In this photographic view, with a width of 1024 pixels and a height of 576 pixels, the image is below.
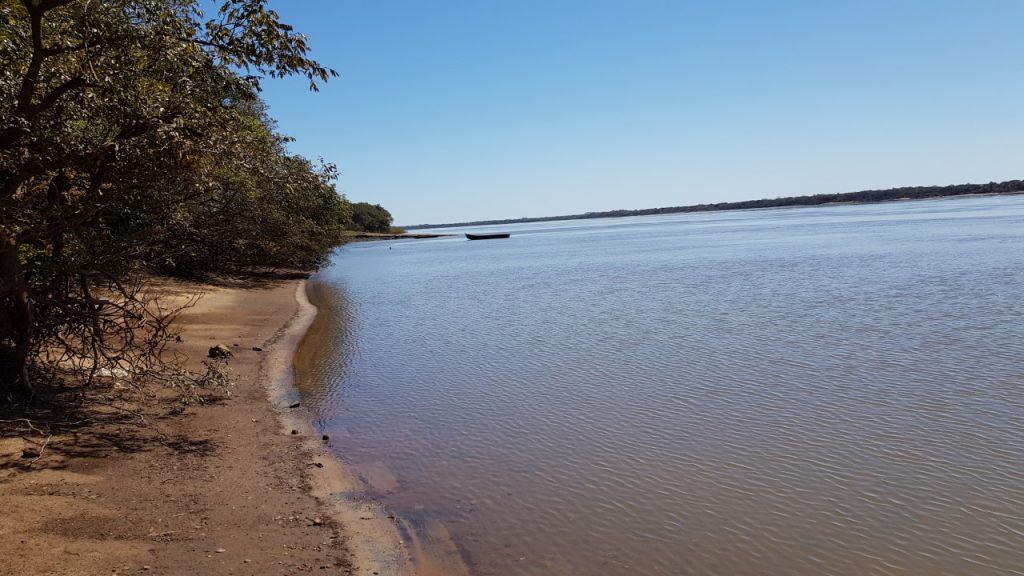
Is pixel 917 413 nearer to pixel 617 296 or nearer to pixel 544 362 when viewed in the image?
pixel 544 362

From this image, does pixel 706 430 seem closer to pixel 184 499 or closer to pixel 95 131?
pixel 184 499

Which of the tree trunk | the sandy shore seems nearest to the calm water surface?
the sandy shore

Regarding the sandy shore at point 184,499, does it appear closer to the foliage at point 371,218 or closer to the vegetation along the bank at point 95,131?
the vegetation along the bank at point 95,131

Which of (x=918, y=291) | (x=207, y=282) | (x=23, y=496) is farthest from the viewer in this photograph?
(x=207, y=282)

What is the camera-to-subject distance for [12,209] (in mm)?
6773

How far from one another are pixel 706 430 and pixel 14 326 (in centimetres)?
858

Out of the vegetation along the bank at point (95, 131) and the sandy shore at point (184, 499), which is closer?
the sandy shore at point (184, 499)

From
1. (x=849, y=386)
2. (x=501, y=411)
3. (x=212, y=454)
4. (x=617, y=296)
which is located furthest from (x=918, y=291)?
(x=212, y=454)

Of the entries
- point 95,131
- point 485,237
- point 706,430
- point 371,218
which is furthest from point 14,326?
point 371,218

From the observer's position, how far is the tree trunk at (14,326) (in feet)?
24.1

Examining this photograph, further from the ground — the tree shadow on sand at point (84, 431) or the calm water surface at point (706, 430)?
the tree shadow on sand at point (84, 431)

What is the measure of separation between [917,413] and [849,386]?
1424 millimetres

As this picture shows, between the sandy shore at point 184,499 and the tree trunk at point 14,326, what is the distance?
819 millimetres

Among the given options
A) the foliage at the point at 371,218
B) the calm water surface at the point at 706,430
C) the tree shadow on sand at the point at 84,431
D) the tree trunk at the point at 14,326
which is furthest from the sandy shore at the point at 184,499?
the foliage at the point at 371,218
